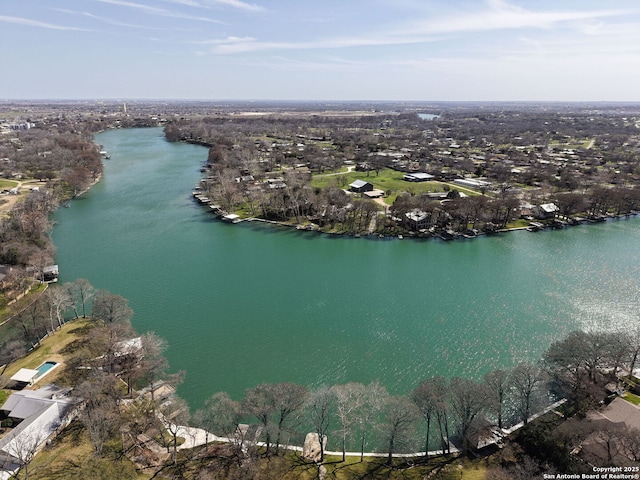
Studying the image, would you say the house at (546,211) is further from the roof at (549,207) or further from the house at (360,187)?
the house at (360,187)


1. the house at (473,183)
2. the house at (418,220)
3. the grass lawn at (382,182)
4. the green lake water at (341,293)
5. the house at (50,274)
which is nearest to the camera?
the green lake water at (341,293)

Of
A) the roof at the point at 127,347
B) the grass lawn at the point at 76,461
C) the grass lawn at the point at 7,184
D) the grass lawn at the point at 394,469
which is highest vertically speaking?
the grass lawn at the point at 7,184

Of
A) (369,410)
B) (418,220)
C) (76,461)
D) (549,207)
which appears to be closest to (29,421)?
(76,461)

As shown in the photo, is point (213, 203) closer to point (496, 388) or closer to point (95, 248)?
point (95, 248)

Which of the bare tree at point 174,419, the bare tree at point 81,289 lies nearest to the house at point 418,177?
the bare tree at point 81,289

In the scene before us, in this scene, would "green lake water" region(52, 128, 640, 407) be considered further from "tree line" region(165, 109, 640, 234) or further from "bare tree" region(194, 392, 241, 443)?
"bare tree" region(194, 392, 241, 443)
